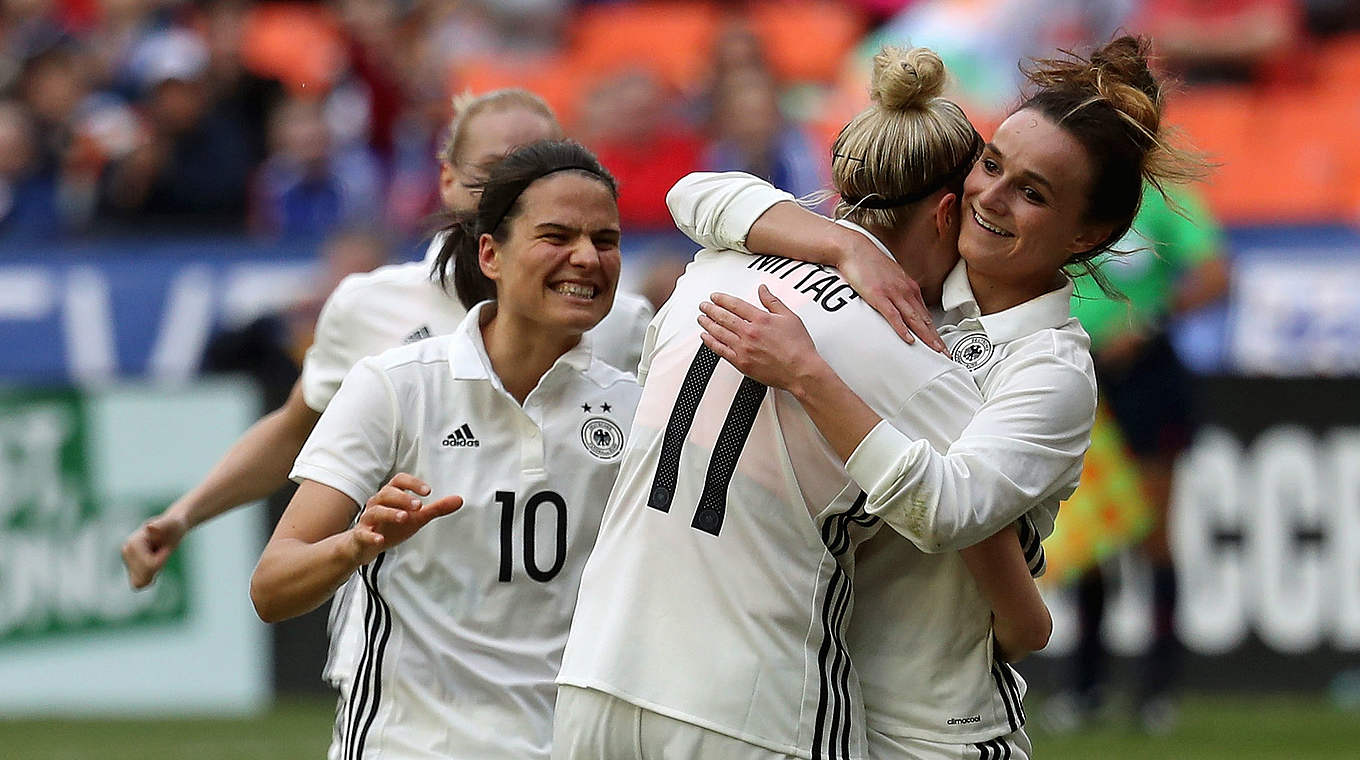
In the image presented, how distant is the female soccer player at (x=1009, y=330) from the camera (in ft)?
10.3

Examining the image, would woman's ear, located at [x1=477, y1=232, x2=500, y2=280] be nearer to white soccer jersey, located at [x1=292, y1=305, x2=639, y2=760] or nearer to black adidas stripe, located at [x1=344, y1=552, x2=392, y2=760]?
white soccer jersey, located at [x1=292, y1=305, x2=639, y2=760]

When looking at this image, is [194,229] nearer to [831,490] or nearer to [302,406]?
[302,406]

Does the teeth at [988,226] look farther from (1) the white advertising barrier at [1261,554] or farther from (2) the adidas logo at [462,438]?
(1) the white advertising barrier at [1261,554]

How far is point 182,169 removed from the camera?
37.9 feet

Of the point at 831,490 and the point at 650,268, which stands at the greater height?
the point at 831,490

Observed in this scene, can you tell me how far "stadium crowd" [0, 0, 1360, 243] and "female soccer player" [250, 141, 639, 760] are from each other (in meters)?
6.60

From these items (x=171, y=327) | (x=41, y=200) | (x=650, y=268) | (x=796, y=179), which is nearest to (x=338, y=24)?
(x=41, y=200)

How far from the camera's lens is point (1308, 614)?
28.8ft

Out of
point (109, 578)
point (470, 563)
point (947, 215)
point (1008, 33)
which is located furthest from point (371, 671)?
point (1008, 33)

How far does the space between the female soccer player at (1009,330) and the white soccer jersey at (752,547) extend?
3.1 inches

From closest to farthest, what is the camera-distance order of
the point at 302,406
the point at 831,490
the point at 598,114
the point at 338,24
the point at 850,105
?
the point at 831,490, the point at 302,406, the point at 598,114, the point at 850,105, the point at 338,24

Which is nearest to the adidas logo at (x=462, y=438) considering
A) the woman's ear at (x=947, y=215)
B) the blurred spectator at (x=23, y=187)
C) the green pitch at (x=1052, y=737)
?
the woman's ear at (x=947, y=215)

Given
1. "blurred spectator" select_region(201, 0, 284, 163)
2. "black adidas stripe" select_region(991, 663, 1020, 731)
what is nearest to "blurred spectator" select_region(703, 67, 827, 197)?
"blurred spectator" select_region(201, 0, 284, 163)

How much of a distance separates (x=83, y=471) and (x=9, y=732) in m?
1.30
